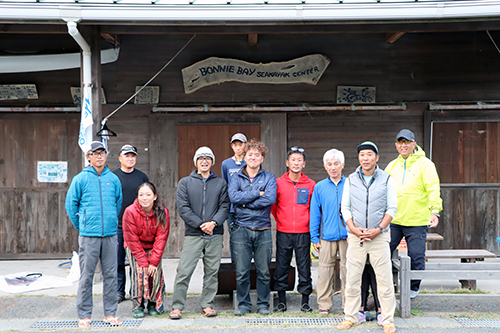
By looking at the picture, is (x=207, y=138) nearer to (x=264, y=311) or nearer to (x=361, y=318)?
(x=264, y=311)

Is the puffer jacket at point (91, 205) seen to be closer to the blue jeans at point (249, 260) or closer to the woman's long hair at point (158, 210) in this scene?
the woman's long hair at point (158, 210)

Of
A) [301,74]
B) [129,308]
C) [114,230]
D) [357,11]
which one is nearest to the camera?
[114,230]

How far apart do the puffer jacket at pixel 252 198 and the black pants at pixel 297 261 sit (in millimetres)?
267

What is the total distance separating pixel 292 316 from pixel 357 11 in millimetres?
3594

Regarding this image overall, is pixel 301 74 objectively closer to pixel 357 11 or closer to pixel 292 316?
pixel 357 11

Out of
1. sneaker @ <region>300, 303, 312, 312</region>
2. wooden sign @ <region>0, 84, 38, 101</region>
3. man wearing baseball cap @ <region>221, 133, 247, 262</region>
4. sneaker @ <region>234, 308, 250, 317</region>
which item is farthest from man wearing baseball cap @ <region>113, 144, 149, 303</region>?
wooden sign @ <region>0, 84, 38, 101</region>

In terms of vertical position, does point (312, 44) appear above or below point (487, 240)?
above

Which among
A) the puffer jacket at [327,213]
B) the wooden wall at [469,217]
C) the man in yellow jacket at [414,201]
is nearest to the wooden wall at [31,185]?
the puffer jacket at [327,213]

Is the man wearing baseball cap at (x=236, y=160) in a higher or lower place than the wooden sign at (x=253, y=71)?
lower

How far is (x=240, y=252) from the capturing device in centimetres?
458

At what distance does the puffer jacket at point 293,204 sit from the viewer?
467 cm

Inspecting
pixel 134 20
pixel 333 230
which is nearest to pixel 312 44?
pixel 134 20

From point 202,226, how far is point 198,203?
0.80 ft

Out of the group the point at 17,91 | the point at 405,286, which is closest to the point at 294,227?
the point at 405,286
